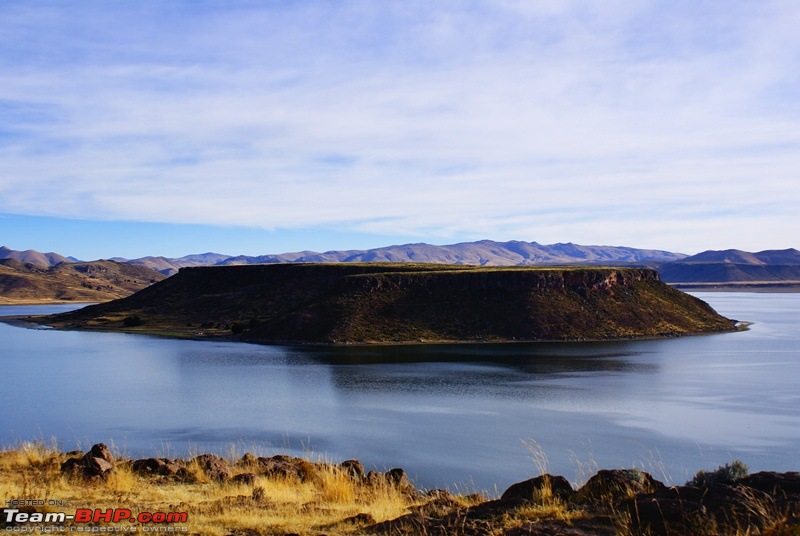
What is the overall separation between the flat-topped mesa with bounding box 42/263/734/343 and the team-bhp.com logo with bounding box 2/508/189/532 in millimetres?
80367

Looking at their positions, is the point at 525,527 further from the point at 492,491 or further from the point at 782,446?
the point at 782,446

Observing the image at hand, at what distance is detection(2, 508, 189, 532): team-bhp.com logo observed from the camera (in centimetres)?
1055

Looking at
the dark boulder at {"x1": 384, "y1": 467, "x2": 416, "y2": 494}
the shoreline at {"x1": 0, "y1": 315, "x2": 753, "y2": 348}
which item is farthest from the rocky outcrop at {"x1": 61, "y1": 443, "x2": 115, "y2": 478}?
the shoreline at {"x1": 0, "y1": 315, "x2": 753, "y2": 348}

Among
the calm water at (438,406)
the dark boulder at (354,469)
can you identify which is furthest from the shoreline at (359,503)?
the calm water at (438,406)

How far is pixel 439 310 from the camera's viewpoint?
335 ft

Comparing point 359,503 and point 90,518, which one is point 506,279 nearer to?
point 359,503

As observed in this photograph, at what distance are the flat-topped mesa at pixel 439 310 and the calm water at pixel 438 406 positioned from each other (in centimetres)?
1350

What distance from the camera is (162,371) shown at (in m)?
64.2

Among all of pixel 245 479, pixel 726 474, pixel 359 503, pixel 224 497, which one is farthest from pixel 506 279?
pixel 224 497

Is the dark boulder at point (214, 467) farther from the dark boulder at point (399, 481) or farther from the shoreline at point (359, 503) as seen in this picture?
the dark boulder at point (399, 481)

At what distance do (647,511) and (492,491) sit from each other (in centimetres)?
1469

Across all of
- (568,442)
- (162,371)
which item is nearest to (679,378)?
(568,442)

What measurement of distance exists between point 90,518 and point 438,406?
35.0m

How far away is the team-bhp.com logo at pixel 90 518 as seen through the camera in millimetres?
10555
